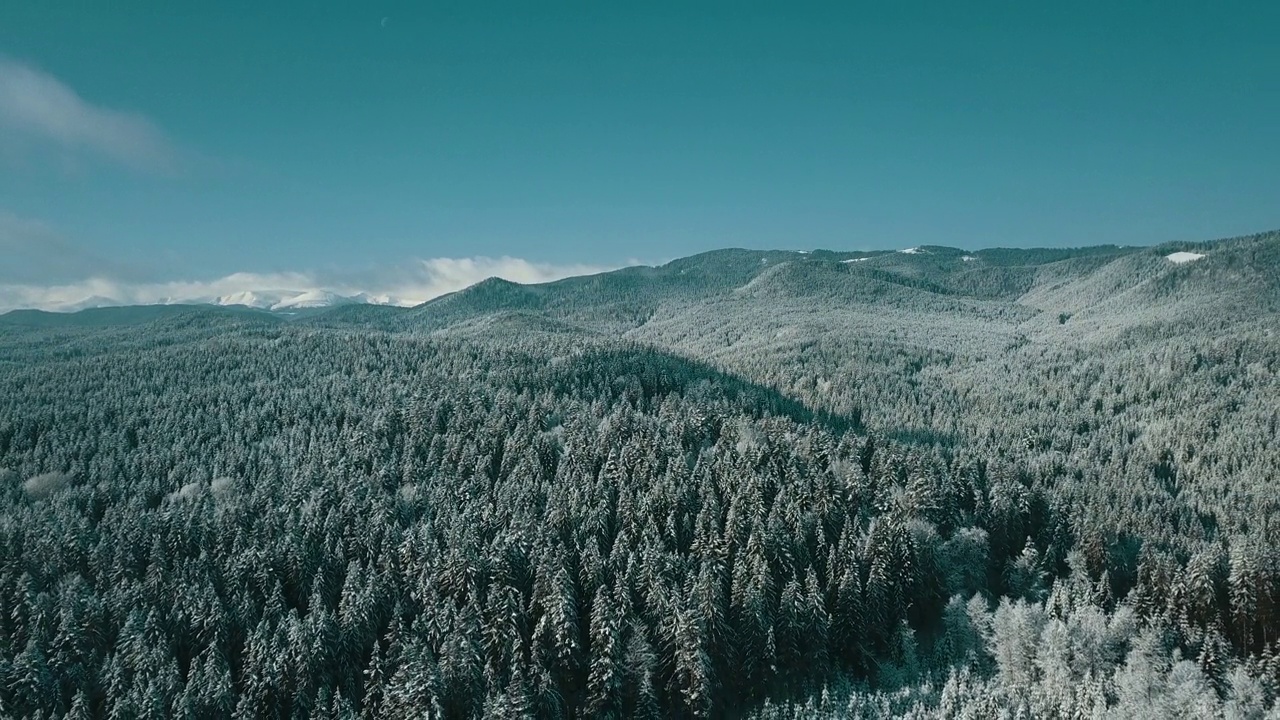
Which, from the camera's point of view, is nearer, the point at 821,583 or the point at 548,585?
the point at 548,585

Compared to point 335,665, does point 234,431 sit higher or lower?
higher

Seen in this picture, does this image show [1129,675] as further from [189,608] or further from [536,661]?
[189,608]

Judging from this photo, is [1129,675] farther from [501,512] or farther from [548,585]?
[501,512]

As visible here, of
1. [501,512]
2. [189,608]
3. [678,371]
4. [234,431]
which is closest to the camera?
[189,608]

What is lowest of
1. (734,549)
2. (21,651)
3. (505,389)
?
(21,651)

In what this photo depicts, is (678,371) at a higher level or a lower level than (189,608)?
higher

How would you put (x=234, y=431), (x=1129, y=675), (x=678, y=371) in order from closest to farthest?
(x=1129, y=675)
(x=234, y=431)
(x=678, y=371)

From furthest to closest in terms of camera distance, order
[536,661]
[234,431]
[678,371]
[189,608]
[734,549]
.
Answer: [678,371] → [234,431] → [734,549] → [189,608] → [536,661]

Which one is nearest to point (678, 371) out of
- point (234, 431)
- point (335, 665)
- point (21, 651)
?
point (234, 431)

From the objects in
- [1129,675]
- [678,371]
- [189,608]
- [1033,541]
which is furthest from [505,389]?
[1129,675]
